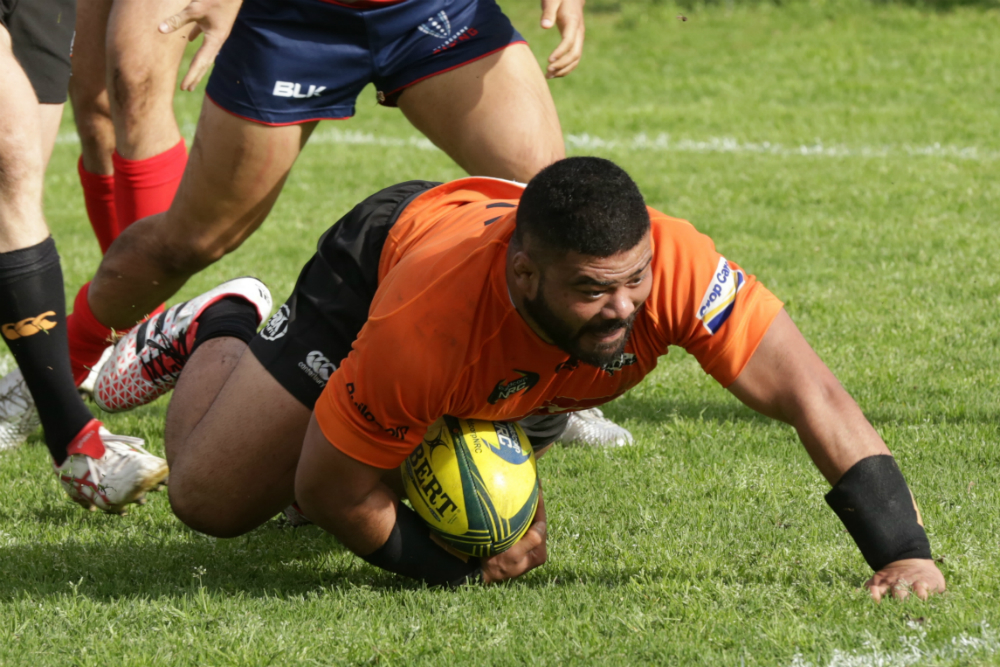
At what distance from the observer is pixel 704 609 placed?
9.27 ft

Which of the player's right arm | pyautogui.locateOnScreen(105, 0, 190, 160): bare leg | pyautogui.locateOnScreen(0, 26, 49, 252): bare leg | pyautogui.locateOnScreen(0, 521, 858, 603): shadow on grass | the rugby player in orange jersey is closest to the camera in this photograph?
Result: the rugby player in orange jersey

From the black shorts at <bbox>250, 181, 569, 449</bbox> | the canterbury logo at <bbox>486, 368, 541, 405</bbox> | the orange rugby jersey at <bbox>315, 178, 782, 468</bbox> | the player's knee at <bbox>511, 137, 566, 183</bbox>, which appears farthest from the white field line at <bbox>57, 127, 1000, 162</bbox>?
the canterbury logo at <bbox>486, 368, 541, 405</bbox>

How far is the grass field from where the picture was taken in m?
2.70

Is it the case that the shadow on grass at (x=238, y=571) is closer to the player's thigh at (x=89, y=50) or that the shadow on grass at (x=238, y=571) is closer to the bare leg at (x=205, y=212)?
the bare leg at (x=205, y=212)

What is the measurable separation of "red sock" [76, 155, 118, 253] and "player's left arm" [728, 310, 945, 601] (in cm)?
326

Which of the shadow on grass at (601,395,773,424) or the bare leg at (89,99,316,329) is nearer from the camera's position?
the bare leg at (89,99,316,329)

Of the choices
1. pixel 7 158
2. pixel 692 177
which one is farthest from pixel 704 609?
pixel 692 177

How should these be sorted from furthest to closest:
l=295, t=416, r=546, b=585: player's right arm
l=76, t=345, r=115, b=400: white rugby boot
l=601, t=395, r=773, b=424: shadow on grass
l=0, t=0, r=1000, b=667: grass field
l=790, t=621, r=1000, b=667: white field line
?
l=76, t=345, r=115, b=400: white rugby boot
l=601, t=395, r=773, b=424: shadow on grass
l=295, t=416, r=546, b=585: player's right arm
l=0, t=0, r=1000, b=667: grass field
l=790, t=621, r=1000, b=667: white field line

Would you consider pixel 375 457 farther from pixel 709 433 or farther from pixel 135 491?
pixel 709 433

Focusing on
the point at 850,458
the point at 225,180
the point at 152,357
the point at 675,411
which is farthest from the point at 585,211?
the point at 152,357

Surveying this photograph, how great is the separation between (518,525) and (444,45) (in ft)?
5.40

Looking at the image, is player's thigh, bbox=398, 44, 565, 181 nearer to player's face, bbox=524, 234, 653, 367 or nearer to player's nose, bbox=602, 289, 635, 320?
player's face, bbox=524, 234, 653, 367

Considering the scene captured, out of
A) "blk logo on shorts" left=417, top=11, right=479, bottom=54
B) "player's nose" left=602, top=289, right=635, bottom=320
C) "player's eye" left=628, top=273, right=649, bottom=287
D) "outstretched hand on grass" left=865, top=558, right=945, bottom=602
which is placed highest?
"blk logo on shorts" left=417, top=11, right=479, bottom=54

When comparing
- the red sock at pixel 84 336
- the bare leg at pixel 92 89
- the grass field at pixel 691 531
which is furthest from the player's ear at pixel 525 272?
the bare leg at pixel 92 89
